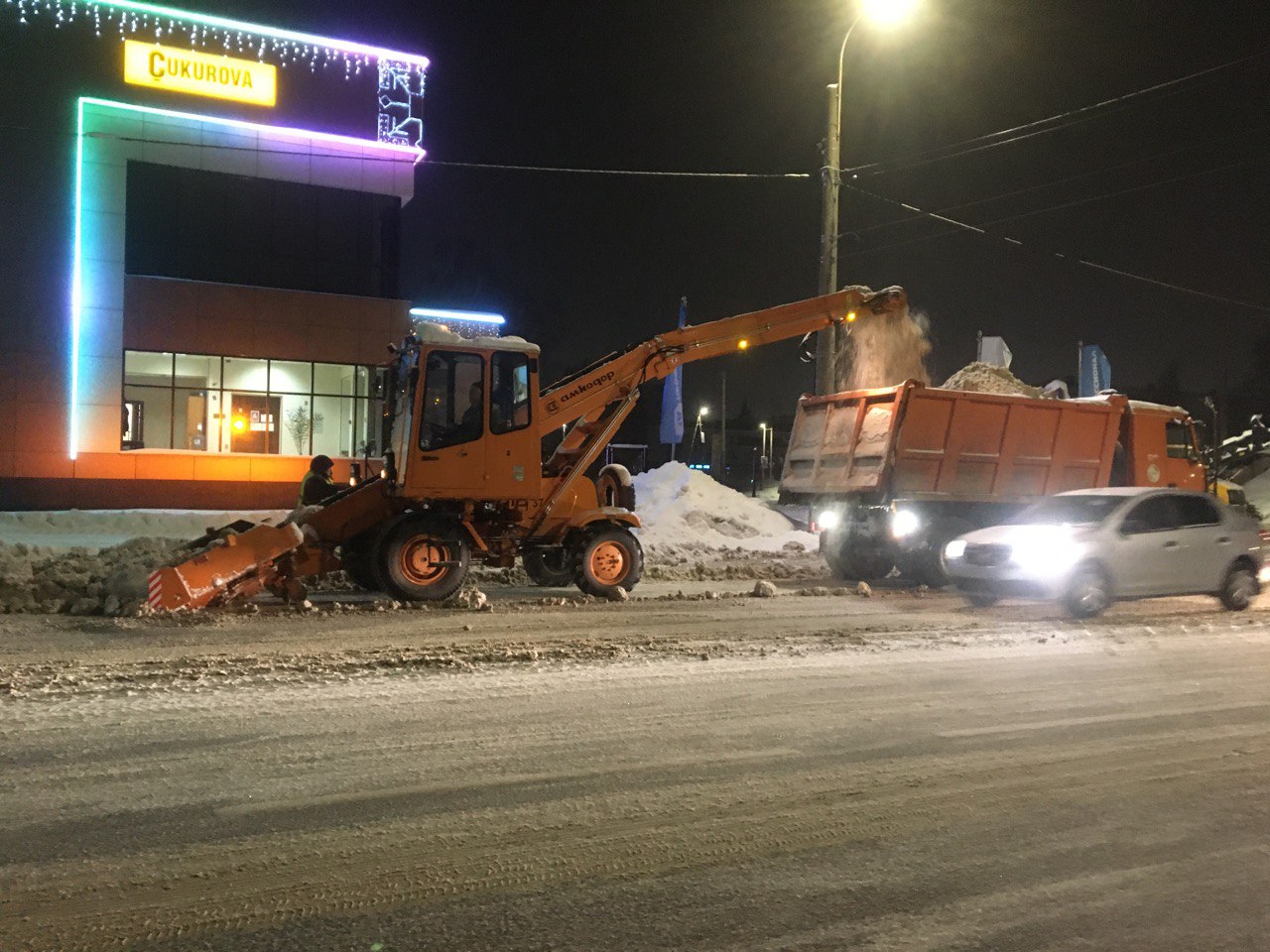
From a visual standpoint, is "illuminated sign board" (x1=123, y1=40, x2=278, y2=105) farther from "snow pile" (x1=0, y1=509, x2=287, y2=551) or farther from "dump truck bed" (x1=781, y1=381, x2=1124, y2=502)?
"dump truck bed" (x1=781, y1=381, x2=1124, y2=502)

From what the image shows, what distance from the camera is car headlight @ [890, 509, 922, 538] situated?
15945mm

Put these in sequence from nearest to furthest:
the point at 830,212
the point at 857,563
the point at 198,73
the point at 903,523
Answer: the point at 903,523 < the point at 857,563 < the point at 830,212 < the point at 198,73

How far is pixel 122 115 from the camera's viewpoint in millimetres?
25891

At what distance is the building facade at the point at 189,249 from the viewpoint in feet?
82.2

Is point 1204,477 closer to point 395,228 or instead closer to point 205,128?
point 395,228

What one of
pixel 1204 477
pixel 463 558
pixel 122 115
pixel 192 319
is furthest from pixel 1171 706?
pixel 122 115

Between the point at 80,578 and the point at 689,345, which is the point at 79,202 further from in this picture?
the point at 689,345

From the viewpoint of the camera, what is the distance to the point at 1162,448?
1836 centimetres

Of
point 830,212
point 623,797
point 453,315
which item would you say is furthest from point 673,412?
point 623,797

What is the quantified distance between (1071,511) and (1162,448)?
6046mm

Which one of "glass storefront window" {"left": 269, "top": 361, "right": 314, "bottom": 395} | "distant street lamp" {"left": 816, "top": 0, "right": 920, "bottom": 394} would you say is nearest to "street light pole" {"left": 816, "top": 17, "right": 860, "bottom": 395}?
"distant street lamp" {"left": 816, "top": 0, "right": 920, "bottom": 394}

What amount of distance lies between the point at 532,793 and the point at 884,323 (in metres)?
23.4

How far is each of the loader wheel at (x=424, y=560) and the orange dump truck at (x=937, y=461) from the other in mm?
6707

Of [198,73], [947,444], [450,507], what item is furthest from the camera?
[198,73]
